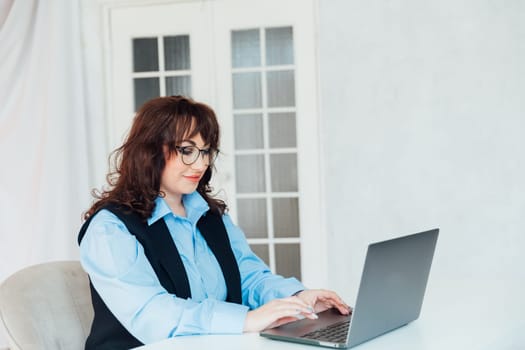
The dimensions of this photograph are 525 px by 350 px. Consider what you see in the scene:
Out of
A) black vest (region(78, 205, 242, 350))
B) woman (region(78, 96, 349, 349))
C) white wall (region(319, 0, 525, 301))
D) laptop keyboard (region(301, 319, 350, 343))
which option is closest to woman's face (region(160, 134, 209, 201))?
woman (region(78, 96, 349, 349))

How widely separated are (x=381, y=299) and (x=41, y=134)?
11.5 feet

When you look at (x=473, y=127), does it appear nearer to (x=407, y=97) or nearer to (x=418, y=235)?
(x=407, y=97)

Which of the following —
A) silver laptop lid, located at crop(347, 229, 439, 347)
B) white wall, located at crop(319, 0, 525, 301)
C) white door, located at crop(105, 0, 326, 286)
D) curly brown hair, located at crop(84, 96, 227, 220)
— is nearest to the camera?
silver laptop lid, located at crop(347, 229, 439, 347)

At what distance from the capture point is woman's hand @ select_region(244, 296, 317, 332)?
5.65 feet

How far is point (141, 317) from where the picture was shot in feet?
5.97

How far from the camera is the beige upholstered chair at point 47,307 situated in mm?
1896

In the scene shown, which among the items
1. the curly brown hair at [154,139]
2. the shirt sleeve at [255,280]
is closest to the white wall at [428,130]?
the shirt sleeve at [255,280]

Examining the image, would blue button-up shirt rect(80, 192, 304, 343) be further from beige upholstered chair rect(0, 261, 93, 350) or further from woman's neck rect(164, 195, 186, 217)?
beige upholstered chair rect(0, 261, 93, 350)

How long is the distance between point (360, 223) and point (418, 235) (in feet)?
9.63

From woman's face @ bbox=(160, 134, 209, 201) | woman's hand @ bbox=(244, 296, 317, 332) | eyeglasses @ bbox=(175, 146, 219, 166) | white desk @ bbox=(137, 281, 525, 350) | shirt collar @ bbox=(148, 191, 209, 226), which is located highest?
eyeglasses @ bbox=(175, 146, 219, 166)

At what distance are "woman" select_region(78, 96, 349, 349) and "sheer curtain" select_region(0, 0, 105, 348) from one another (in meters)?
2.48

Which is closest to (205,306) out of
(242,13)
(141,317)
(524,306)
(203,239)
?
(141,317)

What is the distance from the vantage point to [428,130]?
4.48m

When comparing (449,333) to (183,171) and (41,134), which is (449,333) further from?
(41,134)
